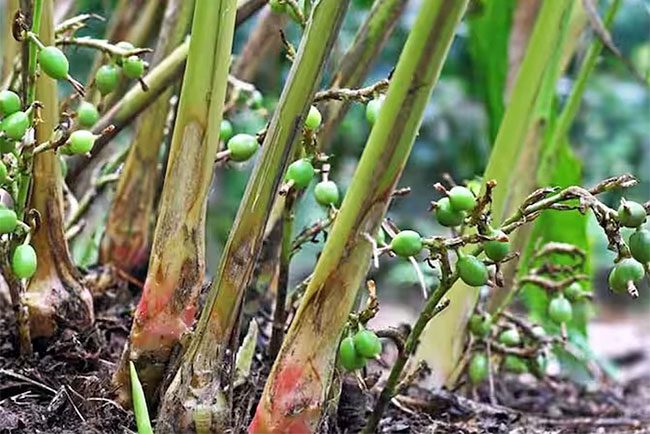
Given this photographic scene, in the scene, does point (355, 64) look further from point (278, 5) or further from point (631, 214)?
point (631, 214)

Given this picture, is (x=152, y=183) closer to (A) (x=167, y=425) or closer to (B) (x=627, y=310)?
(A) (x=167, y=425)

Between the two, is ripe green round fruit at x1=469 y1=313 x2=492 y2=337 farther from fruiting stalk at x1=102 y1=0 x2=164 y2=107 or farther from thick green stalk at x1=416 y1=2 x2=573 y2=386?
fruiting stalk at x1=102 y1=0 x2=164 y2=107

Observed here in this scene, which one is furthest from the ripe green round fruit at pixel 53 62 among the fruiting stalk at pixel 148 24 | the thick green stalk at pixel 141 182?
the fruiting stalk at pixel 148 24

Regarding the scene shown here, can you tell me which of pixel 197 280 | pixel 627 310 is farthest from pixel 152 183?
pixel 627 310

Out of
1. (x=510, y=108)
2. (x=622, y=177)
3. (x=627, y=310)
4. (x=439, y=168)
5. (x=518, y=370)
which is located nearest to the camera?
(x=622, y=177)

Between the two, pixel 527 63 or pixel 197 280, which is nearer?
pixel 197 280

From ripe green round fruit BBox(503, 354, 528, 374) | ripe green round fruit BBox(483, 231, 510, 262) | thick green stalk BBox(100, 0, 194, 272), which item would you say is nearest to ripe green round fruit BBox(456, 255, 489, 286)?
ripe green round fruit BBox(483, 231, 510, 262)
